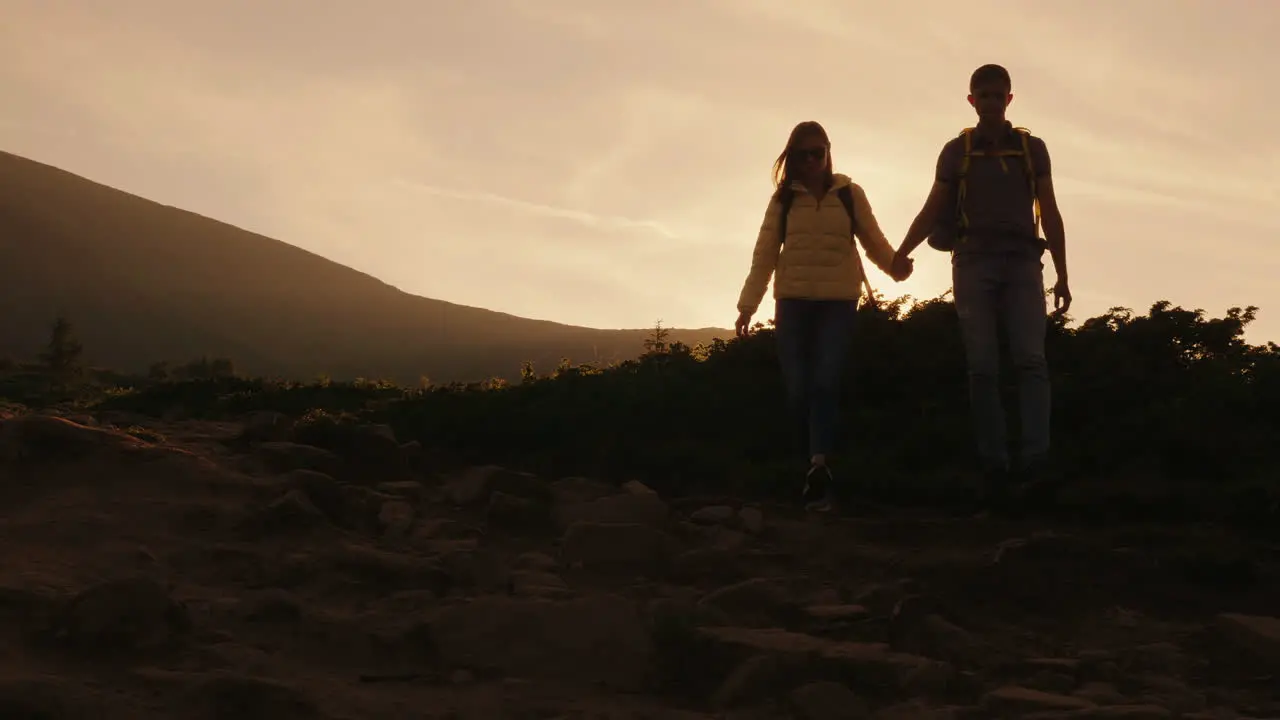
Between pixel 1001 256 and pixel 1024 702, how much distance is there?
371 cm

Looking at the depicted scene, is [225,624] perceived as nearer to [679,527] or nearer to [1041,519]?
[679,527]

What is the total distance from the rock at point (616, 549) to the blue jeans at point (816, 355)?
76.8 inches

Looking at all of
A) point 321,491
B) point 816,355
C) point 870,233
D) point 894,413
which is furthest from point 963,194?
point 321,491

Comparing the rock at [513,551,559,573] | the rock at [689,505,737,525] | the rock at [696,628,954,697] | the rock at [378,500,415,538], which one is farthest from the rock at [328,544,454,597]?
the rock at [689,505,737,525]

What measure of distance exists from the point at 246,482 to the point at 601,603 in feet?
7.91

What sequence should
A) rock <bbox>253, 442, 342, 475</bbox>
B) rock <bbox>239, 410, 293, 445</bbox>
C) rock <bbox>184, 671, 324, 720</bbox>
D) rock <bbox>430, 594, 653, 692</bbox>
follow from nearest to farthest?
rock <bbox>184, 671, 324, 720</bbox>
rock <bbox>430, 594, 653, 692</bbox>
rock <bbox>253, 442, 342, 475</bbox>
rock <bbox>239, 410, 293, 445</bbox>

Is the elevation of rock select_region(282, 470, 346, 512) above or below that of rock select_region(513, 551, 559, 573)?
above

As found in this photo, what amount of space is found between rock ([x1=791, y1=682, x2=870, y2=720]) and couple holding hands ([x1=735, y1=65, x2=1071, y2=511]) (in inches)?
127

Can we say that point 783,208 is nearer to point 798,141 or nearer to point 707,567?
point 798,141

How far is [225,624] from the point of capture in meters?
3.43

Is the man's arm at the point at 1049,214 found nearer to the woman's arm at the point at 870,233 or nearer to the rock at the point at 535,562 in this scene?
the woman's arm at the point at 870,233

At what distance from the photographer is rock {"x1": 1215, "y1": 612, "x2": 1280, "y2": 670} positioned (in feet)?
11.4

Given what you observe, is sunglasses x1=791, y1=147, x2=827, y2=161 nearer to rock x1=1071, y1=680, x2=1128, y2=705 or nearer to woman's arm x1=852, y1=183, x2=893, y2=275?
woman's arm x1=852, y1=183, x2=893, y2=275

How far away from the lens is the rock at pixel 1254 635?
11.4 ft
